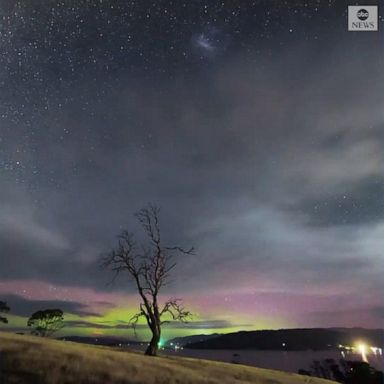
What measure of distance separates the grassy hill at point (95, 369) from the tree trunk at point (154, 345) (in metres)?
1.87

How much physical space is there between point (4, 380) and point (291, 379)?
477 inches

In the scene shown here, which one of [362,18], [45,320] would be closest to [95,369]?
[362,18]

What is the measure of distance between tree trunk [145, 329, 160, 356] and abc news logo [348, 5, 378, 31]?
53.2ft

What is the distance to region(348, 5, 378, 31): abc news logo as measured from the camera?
11.5 m

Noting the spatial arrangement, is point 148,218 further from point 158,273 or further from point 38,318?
point 38,318

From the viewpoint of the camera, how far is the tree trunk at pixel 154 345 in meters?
19.9

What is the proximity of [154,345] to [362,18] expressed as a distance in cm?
1667

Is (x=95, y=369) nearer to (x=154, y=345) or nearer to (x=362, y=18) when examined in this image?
(x=154, y=345)

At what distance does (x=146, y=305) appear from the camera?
2098 centimetres

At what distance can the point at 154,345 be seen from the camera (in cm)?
2022

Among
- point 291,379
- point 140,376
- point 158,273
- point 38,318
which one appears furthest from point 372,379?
point 38,318

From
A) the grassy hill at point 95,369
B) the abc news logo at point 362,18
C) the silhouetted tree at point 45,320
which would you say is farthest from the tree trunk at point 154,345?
the silhouetted tree at point 45,320

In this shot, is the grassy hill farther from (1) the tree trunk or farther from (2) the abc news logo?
(2) the abc news logo

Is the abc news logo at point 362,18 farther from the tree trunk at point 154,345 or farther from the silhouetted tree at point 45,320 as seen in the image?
the silhouetted tree at point 45,320
